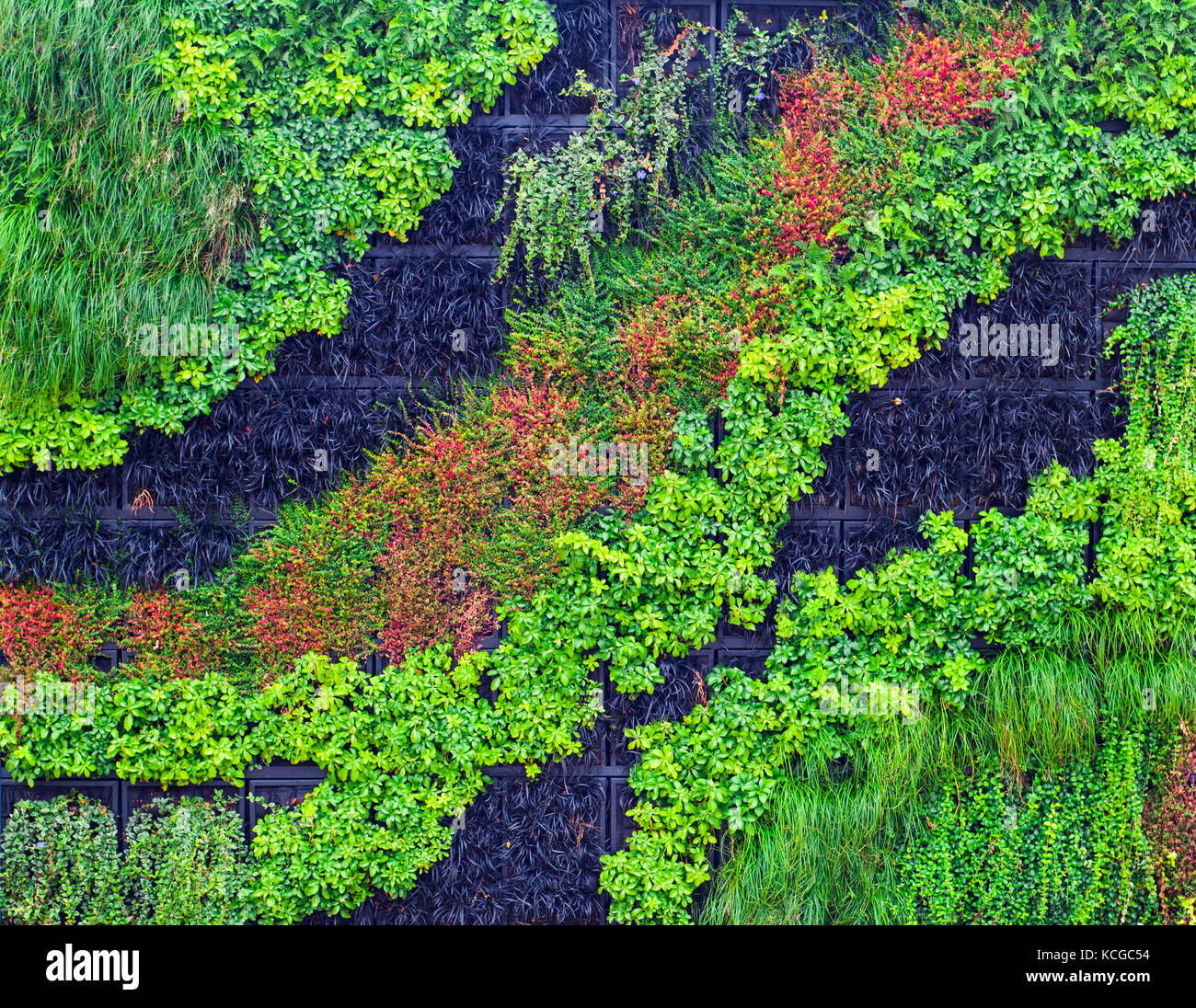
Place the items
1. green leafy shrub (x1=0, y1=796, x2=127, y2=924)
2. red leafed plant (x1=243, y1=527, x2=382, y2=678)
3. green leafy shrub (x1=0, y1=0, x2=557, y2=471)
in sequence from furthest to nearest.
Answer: red leafed plant (x1=243, y1=527, x2=382, y2=678) → green leafy shrub (x1=0, y1=796, x2=127, y2=924) → green leafy shrub (x1=0, y1=0, x2=557, y2=471)

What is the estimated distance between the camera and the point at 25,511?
488 cm

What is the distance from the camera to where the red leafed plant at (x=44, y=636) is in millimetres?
4762

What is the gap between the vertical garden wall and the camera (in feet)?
15.6

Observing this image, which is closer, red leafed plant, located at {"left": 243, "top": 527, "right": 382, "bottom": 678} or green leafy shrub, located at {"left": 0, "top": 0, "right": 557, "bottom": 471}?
green leafy shrub, located at {"left": 0, "top": 0, "right": 557, "bottom": 471}

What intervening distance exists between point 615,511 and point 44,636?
3501 mm

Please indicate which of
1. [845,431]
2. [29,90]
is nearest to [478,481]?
[845,431]

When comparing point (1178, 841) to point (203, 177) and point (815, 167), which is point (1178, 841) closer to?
point (815, 167)

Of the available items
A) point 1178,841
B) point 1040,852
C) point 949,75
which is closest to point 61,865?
point 1040,852

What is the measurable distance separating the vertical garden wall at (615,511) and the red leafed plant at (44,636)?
0.02 metres

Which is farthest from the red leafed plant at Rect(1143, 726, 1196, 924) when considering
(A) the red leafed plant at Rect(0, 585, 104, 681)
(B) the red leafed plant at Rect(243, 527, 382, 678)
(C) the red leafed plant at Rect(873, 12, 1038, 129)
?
(A) the red leafed plant at Rect(0, 585, 104, 681)

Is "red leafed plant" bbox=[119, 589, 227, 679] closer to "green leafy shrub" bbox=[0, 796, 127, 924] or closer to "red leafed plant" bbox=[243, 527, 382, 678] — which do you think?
"red leafed plant" bbox=[243, 527, 382, 678]

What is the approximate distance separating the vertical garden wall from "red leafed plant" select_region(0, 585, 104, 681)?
19 millimetres
